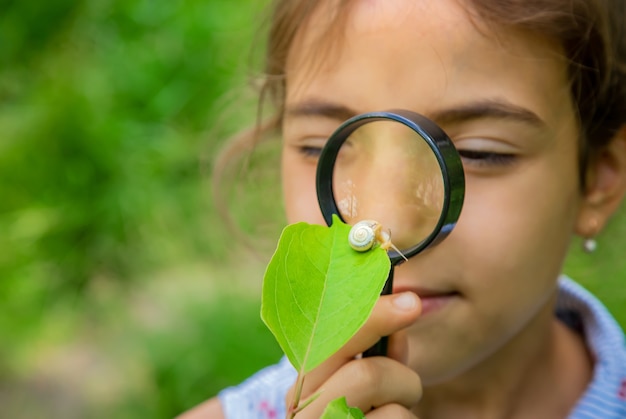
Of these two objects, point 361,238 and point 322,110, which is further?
point 322,110

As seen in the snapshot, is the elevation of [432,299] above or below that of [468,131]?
below

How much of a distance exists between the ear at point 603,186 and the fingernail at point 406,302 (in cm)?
72

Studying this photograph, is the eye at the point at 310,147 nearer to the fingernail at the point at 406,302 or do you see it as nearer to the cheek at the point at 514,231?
the cheek at the point at 514,231

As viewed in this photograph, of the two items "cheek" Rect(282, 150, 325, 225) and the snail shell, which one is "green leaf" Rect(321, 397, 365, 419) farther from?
"cheek" Rect(282, 150, 325, 225)

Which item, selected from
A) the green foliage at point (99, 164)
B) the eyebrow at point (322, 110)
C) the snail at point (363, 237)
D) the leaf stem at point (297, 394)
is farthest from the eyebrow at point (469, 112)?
the green foliage at point (99, 164)

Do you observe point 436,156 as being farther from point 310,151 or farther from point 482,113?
point 310,151

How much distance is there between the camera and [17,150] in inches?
149

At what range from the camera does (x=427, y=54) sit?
1417 millimetres

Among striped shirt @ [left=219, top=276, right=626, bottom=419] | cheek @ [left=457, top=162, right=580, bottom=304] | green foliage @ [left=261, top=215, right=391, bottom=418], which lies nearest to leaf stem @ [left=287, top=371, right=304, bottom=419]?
green foliage @ [left=261, top=215, right=391, bottom=418]

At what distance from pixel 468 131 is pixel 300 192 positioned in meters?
0.33

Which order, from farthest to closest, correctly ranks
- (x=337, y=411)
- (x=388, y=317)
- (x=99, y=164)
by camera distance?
1. (x=99, y=164)
2. (x=388, y=317)
3. (x=337, y=411)

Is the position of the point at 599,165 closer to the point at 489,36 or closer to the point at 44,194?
the point at 489,36

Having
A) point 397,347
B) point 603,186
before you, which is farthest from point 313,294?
point 603,186

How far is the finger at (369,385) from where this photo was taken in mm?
1189
